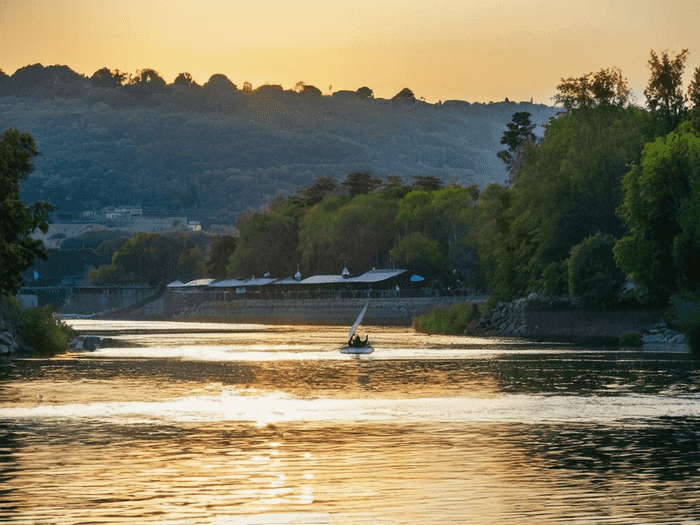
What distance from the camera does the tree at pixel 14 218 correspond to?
263 feet

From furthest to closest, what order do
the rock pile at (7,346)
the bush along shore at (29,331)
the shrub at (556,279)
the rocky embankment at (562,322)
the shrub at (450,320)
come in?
the shrub at (450,320) → the shrub at (556,279) → the rocky embankment at (562,322) → the bush along shore at (29,331) → the rock pile at (7,346)

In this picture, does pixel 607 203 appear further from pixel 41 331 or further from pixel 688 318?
pixel 41 331

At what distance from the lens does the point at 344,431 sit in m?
42.0

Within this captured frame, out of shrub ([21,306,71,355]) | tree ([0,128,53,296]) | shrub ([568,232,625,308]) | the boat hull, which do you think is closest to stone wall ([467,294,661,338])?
shrub ([568,232,625,308])

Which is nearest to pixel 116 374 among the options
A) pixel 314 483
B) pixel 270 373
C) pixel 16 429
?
pixel 270 373

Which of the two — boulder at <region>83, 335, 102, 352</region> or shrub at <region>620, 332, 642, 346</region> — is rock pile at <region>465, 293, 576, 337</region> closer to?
shrub at <region>620, 332, 642, 346</region>

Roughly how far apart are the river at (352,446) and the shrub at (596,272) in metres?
42.9

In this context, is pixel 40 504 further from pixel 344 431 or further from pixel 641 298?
pixel 641 298

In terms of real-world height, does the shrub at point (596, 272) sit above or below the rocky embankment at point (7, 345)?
above

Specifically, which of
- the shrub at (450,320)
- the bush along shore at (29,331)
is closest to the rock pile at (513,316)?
the shrub at (450,320)

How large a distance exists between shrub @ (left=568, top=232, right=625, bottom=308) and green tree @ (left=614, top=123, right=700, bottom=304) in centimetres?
1199

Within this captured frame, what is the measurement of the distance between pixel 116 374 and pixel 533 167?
223ft

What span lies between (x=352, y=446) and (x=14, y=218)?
49.6m

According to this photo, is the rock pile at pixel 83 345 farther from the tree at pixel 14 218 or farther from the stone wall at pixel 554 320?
the stone wall at pixel 554 320
